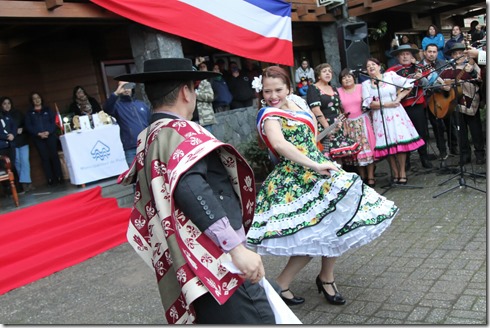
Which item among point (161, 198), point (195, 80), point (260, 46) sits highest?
point (260, 46)

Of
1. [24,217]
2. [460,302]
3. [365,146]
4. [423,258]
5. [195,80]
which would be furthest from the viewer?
[365,146]

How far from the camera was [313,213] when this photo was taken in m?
3.19

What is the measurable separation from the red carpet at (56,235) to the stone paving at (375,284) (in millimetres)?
175

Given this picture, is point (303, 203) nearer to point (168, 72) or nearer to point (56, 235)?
point (168, 72)

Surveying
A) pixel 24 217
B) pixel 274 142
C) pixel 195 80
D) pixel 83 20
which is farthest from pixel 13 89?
pixel 195 80

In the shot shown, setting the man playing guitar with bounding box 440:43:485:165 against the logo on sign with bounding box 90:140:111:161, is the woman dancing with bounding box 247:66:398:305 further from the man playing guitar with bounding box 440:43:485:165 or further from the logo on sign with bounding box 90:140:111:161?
the logo on sign with bounding box 90:140:111:161

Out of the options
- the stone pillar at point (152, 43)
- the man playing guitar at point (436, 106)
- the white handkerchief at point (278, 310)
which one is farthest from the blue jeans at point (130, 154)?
the white handkerchief at point (278, 310)

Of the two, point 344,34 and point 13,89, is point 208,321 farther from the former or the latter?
point 344,34

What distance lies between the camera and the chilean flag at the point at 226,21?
7.07m

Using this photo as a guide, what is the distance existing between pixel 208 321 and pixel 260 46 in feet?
23.8

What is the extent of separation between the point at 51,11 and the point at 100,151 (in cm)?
215

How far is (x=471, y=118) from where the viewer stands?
712 centimetres

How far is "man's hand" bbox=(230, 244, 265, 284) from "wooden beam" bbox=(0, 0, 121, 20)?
5828 millimetres

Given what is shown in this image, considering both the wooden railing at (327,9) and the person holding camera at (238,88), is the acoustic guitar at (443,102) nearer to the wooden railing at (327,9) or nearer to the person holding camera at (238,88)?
the person holding camera at (238,88)
